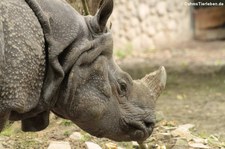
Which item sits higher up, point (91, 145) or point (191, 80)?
point (91, 145)

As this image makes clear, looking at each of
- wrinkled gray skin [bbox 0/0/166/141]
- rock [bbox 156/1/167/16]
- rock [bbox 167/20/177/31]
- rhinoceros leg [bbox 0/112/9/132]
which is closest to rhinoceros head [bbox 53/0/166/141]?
wrinkled gray skin [bbox 0/0/166/141]

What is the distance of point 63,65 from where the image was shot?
2.48 metres

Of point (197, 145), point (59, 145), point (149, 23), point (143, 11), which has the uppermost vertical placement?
→ point (59, 145)

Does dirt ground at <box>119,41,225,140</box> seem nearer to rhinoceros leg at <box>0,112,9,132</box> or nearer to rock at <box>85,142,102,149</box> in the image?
rock at <box>85,142,102,149</box>

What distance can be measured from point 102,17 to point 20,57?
502 mm

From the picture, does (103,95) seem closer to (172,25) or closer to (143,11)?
(143,11)

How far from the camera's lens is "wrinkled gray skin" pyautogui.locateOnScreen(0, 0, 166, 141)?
7.35 ft

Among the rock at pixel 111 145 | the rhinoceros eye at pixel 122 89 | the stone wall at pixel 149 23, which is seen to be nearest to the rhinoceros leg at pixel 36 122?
the rhinoceros eye at pixel 122 89

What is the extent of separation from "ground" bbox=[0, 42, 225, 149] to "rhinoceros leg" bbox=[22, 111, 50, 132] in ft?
4.05

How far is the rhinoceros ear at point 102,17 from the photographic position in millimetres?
2535

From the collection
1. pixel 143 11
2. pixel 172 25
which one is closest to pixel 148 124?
pixel 143 11

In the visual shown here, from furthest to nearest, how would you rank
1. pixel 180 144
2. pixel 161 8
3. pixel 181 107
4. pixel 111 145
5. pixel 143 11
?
pixel 161 8 < pixel 143 11 < pixel 181 107 < pixel 180 144 < pixel 111 145

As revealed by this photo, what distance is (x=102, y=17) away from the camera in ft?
8.50

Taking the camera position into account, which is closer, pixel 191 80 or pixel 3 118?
pixel 3 118
